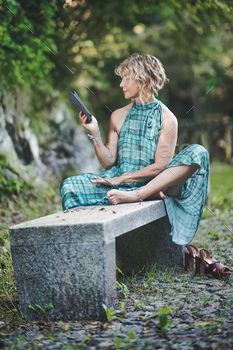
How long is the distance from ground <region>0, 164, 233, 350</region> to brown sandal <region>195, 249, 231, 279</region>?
5cm

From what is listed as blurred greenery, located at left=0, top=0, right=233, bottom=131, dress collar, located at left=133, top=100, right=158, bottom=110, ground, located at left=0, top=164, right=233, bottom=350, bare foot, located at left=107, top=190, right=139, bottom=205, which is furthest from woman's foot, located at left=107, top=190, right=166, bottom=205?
blurred greenery, located at left=0, top=0, right=233, bottom=131

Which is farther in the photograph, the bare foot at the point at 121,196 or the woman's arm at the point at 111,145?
the woman's arm at the point at 111,145

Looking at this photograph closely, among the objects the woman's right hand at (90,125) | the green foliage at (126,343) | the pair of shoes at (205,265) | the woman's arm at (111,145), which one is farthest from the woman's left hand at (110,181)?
the green foliage at (126,343)

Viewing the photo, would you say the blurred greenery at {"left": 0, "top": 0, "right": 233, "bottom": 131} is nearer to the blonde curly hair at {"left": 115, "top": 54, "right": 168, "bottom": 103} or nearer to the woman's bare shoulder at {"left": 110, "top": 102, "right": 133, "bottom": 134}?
the woman's bare shoulder at {"left": 110, "top": 102, "right": 133, "bottom": 134}

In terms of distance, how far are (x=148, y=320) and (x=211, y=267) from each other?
90 centimetres

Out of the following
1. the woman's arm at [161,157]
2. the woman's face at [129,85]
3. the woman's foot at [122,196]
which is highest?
the woman's face at [129,85]

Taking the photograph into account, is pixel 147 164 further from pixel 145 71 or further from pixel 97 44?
pixel 97 44

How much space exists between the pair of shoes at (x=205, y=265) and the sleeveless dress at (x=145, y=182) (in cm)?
17

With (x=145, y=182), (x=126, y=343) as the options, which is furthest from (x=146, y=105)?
(x=126, y=343)

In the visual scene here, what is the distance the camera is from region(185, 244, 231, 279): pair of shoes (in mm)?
2947

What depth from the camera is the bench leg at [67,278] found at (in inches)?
88.3

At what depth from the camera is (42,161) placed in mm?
6555

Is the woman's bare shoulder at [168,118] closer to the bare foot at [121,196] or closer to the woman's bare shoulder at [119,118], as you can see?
the woman's bare shoulder at [119,118]

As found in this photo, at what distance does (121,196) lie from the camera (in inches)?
113
